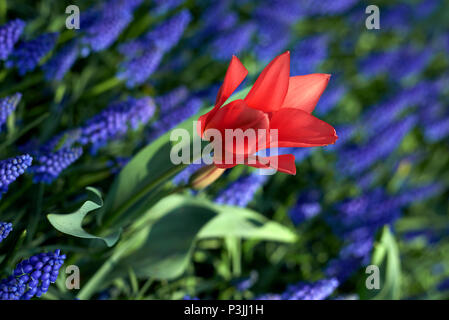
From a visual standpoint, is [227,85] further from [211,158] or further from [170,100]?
[170,100]

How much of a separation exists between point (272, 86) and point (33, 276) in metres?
0.48

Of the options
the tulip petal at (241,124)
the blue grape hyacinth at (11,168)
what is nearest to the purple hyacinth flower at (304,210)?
the tulip petal at (241,124)

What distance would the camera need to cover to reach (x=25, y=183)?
3.08ft

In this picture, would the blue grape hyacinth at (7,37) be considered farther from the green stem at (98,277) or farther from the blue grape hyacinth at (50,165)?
the green stem at (98,277)

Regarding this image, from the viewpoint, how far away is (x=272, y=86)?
62cm

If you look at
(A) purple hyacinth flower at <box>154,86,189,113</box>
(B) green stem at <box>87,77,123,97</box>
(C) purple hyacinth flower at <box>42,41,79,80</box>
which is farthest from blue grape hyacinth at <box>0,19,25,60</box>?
(A) purple hyacinth flower at <box>154,86,189,113</box>

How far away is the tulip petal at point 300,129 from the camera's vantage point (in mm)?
597

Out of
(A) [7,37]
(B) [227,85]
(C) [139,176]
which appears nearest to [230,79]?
(B) [227,85]

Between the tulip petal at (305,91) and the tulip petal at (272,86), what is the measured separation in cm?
4

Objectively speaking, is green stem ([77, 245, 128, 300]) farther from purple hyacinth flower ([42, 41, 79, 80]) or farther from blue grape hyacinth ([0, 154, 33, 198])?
purple hyacinth flower ([42, 41, 79, 80])

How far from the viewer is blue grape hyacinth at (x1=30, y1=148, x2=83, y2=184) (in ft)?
2.72
